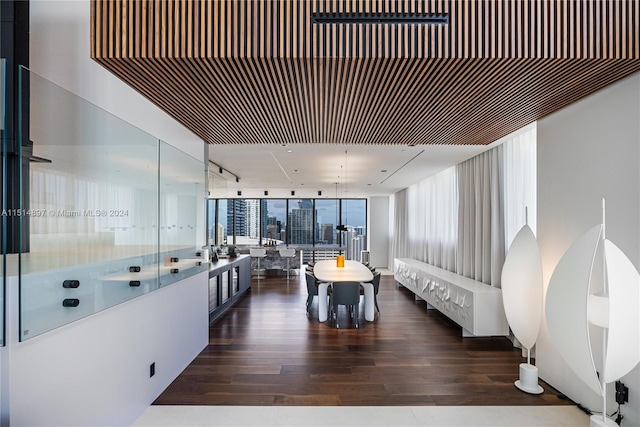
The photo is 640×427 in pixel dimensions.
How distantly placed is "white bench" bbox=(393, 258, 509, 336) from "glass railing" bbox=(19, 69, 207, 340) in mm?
3802

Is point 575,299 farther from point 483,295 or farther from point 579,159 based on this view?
point 483,295

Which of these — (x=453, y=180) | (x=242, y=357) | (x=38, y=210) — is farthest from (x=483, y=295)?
(x=38, y=210)

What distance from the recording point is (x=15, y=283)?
5.28 feet

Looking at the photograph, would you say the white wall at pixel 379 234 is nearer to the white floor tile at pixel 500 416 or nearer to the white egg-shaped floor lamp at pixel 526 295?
the white egg-shaped floor lamp at pixel 526 295

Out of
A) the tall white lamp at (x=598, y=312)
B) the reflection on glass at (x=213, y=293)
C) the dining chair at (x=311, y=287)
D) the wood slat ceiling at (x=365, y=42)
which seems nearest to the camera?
the wood slat ceiling at (x=365, y=42)

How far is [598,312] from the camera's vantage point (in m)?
2.24

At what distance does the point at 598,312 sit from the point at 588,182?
1106 mm

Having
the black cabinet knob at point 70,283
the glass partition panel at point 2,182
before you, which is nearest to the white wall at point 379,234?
the black cabinet knob at point 70,283

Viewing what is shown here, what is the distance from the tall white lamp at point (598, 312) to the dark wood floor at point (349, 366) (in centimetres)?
91

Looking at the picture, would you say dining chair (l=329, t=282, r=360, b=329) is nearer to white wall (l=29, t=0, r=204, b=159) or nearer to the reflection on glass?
the reflection on glass

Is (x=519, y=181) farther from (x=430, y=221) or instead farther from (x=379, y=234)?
(x=379, y=234)

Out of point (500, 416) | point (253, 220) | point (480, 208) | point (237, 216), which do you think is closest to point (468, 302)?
point (480, 208)

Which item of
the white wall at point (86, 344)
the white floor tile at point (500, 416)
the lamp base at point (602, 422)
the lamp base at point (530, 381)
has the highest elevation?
the white wall at point (86, 344)

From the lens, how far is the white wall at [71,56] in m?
2.06
